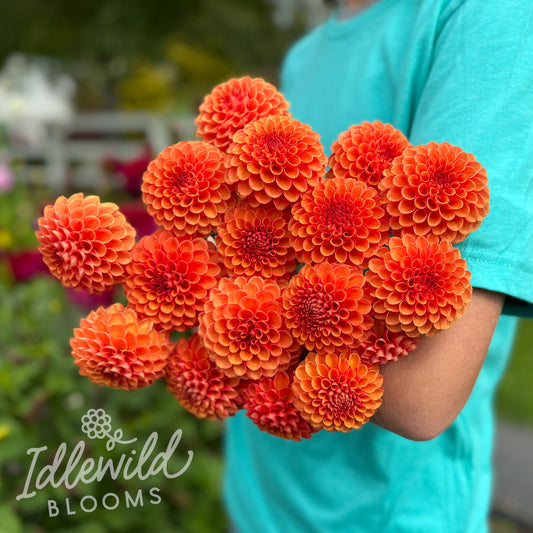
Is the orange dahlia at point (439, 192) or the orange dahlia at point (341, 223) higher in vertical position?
the orange dahlia at point (439, 192)

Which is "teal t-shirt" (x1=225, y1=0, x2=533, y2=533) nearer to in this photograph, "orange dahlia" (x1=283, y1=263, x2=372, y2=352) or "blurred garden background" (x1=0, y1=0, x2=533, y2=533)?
"orange dahlia" (x1=283, y1=263, x2=372, y2=352)

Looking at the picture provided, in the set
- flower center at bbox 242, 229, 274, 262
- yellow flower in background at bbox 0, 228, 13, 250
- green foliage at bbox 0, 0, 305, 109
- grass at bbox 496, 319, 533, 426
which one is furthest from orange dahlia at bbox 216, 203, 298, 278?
green foliage at bbox 0, 0, 305, 109

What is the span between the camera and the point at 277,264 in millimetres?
550

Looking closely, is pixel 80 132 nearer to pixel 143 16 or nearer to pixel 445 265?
pixel 143 16

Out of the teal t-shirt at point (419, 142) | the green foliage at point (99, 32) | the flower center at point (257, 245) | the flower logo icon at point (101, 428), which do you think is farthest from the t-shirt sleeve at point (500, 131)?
the green foliage at point (99, 32)

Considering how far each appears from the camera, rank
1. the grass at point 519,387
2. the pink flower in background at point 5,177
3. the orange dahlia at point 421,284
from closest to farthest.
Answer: the orange dahlia at point 421,284 → the pink flower in background at point 5,177 → the grass at point 519,387

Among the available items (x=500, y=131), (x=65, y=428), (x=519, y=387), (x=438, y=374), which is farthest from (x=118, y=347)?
(x=519, y=387)

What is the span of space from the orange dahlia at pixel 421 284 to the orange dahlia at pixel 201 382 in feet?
0.60

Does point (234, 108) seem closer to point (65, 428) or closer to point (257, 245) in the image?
point (257, 245)

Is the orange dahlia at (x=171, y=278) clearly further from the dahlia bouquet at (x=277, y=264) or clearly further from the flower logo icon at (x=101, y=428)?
the flower logo icon at (x=101, y=428)

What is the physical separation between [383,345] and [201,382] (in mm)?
185

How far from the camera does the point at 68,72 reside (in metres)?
7.43

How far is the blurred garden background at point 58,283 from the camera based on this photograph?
1.29 metres

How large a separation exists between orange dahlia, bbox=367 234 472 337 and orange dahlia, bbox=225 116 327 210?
0.35 ft
